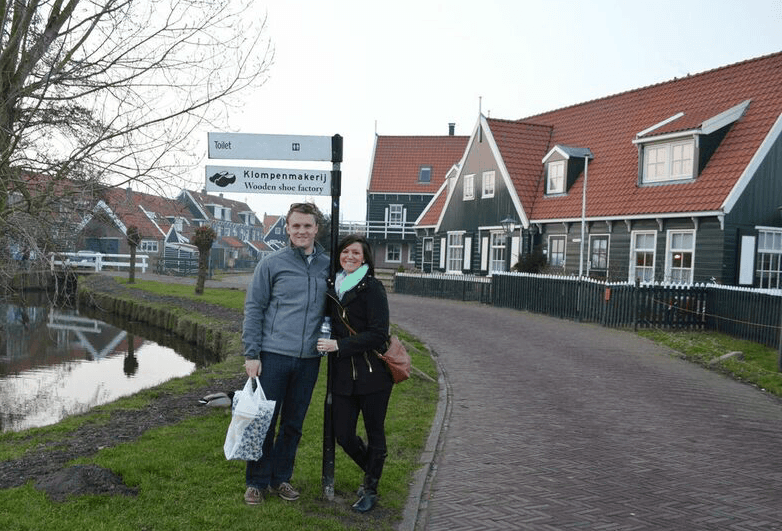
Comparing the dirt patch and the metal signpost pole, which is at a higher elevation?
the metal signpost pole

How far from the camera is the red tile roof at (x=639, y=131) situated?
18.2m

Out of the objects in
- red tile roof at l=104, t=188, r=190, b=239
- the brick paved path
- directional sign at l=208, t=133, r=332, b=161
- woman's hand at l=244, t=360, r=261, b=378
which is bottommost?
the brick paved path

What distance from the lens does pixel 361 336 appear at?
455cm

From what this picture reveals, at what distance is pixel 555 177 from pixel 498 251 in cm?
379

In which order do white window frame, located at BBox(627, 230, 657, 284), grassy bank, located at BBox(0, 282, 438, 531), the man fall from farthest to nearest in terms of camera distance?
white window frame, located at BBox(627, 230, 657, 284) → the man → grassy bank, located at BBox(0, 282, 438, 531)

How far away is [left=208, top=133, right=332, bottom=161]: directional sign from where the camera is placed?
4.92 m

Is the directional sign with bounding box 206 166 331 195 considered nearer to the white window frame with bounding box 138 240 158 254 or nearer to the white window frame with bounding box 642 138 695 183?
the white window frame with bounding box 642 138 695 183

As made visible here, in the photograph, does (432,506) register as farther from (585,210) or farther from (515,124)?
(515,124)

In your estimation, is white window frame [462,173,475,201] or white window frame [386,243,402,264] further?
white window frame [386,243,402,264]

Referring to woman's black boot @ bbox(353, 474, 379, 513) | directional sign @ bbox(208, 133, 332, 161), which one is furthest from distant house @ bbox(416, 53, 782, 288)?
woman's black boot @ bbox(353, 474, 379, 513)

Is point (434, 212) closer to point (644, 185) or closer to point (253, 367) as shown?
point (644, 185)

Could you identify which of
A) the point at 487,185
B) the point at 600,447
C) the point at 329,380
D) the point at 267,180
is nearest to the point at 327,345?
the point at 329,380

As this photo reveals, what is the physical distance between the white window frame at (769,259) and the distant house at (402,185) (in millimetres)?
27028

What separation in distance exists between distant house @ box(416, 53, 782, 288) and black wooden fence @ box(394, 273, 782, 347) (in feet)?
6.85
